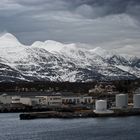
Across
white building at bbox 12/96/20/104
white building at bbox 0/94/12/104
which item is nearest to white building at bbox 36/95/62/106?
white building at bbox 12/96/20/104

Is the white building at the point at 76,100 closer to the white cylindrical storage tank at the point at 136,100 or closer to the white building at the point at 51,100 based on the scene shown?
the white building at the point at 51,100

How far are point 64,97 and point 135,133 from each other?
183ft

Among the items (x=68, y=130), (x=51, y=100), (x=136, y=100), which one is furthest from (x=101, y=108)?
(x=51, y=100)

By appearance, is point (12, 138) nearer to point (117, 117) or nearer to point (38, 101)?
point (117, 117)

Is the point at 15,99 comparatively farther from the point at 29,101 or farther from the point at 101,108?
the point at 101,108

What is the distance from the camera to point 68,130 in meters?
57.8

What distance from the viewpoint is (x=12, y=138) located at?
5100 cm

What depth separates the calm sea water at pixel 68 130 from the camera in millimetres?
51062

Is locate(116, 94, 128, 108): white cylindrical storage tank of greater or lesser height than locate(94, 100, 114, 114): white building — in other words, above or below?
above

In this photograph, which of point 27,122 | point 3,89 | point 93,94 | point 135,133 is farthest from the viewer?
point 3,89

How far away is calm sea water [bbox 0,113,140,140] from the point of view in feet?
168

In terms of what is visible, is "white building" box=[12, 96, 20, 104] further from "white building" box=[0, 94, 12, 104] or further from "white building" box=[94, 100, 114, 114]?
"white building" box=[94, 100, 114, 114]

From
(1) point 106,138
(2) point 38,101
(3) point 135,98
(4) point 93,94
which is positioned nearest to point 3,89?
(4) point 93,94

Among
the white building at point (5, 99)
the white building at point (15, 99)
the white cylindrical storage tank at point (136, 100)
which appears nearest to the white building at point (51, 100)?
the white building at point (15, 99)
